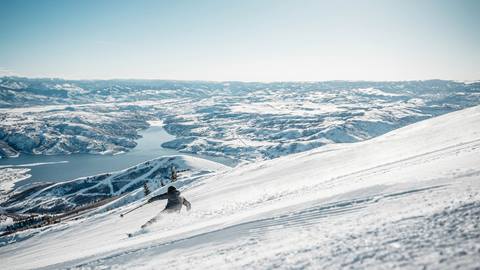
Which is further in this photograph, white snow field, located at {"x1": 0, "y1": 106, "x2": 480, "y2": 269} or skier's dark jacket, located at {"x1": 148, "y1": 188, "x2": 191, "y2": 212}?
skier's dark jacket, located at {"x1": 148, "y1": 188, "x2": 191, "y2": 212}

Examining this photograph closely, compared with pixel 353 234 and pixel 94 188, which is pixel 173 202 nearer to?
pixel 353 234

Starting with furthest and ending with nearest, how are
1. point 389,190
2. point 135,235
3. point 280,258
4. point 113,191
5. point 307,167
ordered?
point 113,191, point 307,167, point 135,235, point 389,190, point 280,258

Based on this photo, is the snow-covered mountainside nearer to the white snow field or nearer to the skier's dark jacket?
the skier's dark jacket

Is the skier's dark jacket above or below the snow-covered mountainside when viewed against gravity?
above

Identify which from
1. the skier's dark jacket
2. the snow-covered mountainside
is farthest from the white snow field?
the snow-covered mountainside

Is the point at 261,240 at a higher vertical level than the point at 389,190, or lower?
lower

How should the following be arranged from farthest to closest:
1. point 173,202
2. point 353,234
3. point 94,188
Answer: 1. point 94,188
2. point 173,202
3. point 353,234

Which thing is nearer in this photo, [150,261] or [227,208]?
[150,261]

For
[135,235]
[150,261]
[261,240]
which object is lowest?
[135,235]

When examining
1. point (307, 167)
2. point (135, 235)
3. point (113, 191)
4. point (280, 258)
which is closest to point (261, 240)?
point (280, 258)

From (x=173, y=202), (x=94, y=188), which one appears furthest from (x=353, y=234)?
(x=94, y=188)

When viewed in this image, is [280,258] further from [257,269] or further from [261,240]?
[261,240]
